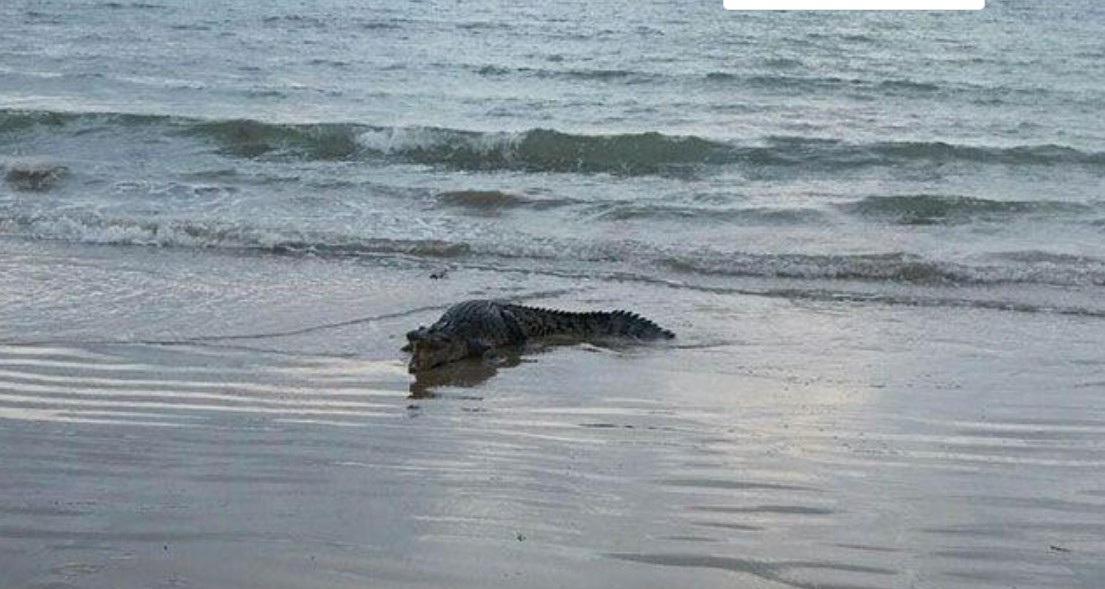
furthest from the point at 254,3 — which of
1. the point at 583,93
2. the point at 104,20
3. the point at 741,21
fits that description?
the point at 583,93

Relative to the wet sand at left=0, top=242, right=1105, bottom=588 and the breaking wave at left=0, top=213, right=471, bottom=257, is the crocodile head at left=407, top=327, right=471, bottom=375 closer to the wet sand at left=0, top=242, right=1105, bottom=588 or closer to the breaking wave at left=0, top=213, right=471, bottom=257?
the wet sand at left=0, top=242, right=1105, bottom=588

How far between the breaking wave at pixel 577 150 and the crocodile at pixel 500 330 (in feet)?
23.3

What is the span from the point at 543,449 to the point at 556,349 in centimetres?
240

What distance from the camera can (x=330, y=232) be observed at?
11.4 meters

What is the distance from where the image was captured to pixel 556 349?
7898 millimetres

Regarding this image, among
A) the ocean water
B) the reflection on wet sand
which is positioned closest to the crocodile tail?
the reflection on wet sand

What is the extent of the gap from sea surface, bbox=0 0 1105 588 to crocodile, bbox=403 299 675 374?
0.23 m

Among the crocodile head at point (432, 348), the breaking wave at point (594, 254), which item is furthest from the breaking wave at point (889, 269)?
the crocodile head at point (432, 348)

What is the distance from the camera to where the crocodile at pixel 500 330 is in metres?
7.35

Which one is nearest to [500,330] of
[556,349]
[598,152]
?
[556,349]

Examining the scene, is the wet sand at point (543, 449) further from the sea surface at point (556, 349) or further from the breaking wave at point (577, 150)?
the breaking wave at point (577, 150)

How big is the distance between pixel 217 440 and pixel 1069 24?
3232 centimetres

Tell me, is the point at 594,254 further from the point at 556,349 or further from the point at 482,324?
the point at 482,324

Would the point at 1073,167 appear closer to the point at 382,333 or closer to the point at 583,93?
the point at 583,93
